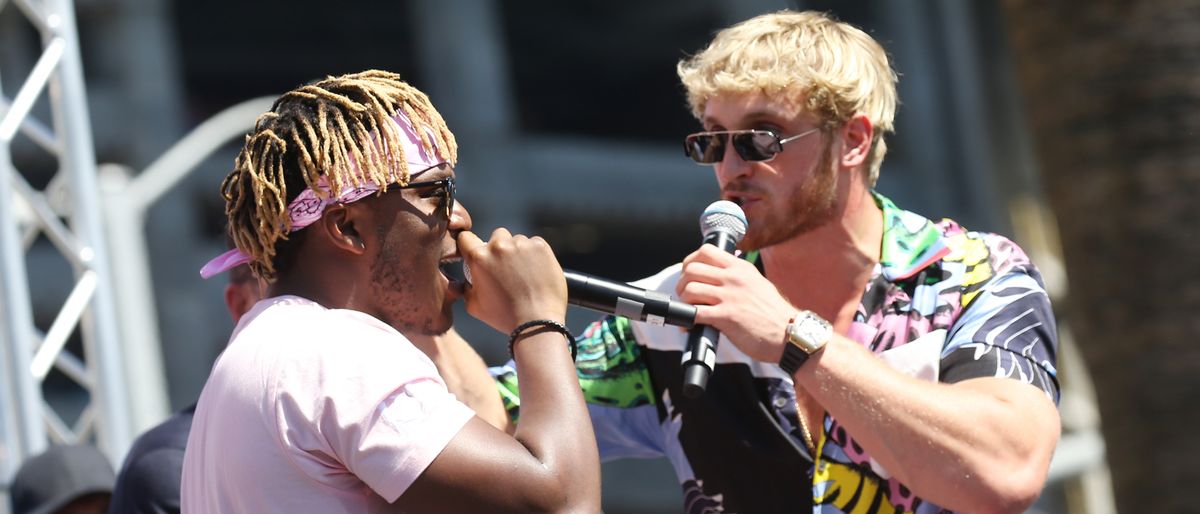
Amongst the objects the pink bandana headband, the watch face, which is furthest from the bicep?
the watch face

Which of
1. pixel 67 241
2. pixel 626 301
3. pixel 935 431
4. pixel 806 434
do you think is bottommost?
pixel 67 241

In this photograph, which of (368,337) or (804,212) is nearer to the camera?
(368,337)

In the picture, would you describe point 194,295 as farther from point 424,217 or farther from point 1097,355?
point 424,217

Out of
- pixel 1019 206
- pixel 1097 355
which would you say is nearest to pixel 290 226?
pixel 1097 355

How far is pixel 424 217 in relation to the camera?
9.05ft

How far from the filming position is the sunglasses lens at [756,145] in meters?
3.59

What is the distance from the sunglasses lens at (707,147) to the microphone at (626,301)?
0.61 meters

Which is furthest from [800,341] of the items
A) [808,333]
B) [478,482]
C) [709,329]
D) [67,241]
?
[67,241]

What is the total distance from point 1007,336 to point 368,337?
1422 mm

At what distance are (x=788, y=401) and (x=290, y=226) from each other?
1.32 metres

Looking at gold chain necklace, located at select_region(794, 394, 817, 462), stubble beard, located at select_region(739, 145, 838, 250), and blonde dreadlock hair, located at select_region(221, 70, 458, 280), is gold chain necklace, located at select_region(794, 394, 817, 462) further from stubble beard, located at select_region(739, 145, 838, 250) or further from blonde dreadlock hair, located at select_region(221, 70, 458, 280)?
blonde dreadlock hair, located at select_region(221, 70, 458, 280)

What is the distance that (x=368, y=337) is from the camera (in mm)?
2559

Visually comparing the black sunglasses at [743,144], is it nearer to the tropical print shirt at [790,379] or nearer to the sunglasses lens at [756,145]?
the sunglasses lens at [756,145]

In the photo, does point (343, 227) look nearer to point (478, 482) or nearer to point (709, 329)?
point (478, 482)
